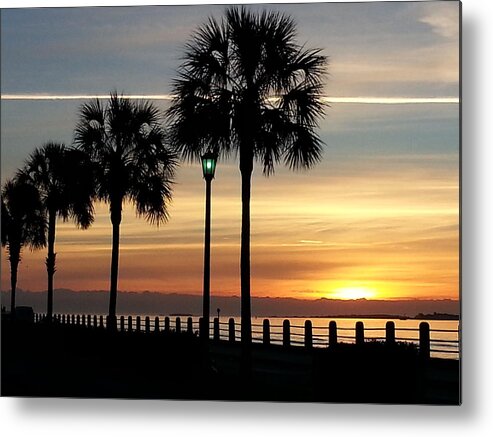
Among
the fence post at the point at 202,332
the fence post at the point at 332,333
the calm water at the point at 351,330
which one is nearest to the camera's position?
the calm water at the point at 351,330

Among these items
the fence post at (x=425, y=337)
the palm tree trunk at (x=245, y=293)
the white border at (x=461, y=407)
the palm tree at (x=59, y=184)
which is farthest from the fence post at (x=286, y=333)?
the palm tree at (x=59, y=184)

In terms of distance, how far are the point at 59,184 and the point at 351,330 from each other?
160 cm

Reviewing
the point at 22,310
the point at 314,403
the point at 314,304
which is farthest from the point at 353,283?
the point at 22,310

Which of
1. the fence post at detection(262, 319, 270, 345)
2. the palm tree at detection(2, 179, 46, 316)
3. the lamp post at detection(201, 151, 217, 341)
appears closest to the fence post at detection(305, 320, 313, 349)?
the fence post at detection(262, 319, 270, 345)

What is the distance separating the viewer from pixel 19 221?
582 centimetres

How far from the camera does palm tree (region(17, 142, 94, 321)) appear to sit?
5781 millimetres

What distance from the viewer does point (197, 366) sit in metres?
5.71

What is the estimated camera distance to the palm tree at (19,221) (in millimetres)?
5785

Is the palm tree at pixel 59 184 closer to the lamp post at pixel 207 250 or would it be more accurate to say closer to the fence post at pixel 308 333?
the lamp post at pixel 207 250

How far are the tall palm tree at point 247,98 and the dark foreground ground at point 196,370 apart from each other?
0.16 meters

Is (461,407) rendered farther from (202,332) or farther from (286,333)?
(202,332)

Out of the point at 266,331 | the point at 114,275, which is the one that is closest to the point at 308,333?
the point at 266,331

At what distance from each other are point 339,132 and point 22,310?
173cm

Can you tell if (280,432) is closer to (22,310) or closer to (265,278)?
(265,278)
